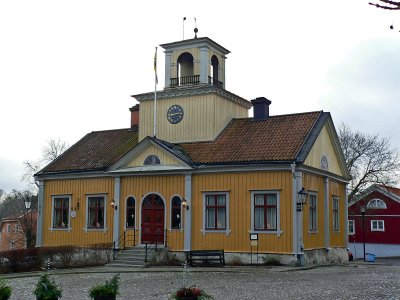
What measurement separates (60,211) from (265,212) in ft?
38.4

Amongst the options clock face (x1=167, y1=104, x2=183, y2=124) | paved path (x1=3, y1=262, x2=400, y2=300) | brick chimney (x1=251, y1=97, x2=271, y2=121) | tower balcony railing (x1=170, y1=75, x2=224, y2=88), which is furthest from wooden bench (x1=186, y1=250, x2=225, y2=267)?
tower balcony railing (x1=170, y1=75, x2=224, y2=88)

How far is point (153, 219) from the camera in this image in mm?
26859

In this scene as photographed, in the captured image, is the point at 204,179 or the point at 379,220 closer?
the point at 204,179

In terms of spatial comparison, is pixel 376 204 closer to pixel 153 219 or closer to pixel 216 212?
pixel 216 212

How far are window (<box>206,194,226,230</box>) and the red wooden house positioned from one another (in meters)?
24.7

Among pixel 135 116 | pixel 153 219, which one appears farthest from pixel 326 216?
pixel 135 116

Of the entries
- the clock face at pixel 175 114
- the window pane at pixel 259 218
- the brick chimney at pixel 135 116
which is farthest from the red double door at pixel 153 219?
the brick chimney at pixel 135 116

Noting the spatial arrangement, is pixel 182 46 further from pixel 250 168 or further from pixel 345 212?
pixel 345 212

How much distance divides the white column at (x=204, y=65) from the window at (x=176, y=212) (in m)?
6.42

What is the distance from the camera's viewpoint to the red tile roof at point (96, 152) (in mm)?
29578

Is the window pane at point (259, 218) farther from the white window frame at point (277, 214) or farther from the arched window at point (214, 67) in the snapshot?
the arched window at point (214, 67)

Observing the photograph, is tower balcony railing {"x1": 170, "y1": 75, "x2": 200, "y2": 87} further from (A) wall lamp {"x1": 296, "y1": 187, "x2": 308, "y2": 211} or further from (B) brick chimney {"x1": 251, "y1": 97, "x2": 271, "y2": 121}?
(A) wall lamp {"x1": 296, "y1": 187, "x2": 308, "y2": 211}

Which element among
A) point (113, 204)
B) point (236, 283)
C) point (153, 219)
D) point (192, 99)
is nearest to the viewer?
point (236, 283)

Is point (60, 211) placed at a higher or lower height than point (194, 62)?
lower
